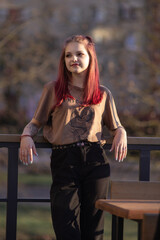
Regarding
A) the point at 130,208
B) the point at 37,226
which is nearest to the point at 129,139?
the point at 130,208

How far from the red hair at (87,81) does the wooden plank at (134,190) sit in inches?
20.1

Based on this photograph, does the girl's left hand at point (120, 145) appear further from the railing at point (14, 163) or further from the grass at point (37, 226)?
the grass at point (37, 226)

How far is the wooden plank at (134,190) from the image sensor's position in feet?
10.8

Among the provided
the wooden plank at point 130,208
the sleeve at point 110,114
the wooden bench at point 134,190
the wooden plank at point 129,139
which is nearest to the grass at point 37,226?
the wooden plank at point 129,139

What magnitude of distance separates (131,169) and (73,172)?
10019mm

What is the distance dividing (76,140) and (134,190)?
43 cm

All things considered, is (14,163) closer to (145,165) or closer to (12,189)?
(12,189)

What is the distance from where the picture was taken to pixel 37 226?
13.0m

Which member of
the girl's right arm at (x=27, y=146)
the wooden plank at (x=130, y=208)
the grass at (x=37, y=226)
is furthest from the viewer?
the grass at (x=37, y=226)

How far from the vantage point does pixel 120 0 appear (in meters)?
17.5

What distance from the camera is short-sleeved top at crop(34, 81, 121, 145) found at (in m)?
3.37

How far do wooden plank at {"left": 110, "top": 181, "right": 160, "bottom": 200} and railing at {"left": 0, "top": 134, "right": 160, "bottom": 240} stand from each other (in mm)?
452

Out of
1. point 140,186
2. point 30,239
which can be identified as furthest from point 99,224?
point 30,239

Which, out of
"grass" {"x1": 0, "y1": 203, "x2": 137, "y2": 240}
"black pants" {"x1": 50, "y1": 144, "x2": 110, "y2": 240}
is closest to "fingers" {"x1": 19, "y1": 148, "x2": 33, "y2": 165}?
"black pants" {"x1": 50, "y1": 144, "x2": 110, "y2": 240}
